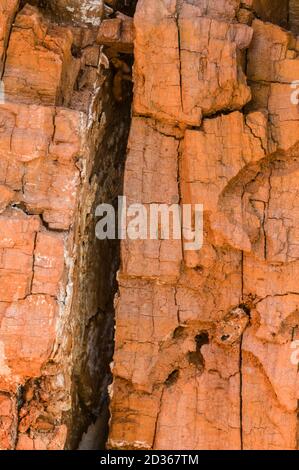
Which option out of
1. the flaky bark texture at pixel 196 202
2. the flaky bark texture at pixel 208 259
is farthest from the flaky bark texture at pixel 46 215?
the flaky bark texture at pixel 208 259

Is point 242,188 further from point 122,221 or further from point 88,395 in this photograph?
point 88,395

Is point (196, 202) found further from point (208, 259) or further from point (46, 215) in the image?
point (46, 215)

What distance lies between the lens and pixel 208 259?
3.75 meters

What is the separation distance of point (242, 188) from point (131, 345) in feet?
3.25

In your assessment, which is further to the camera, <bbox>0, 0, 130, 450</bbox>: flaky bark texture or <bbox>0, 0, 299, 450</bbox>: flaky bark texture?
<bbox>0, 0, 299, 450</bbox>: flaky bark texture

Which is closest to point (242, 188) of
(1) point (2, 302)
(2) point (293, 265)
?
(2) point (293, 265)

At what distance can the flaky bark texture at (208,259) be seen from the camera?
3713 millimetres

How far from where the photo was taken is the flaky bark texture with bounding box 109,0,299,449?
12.2 feet

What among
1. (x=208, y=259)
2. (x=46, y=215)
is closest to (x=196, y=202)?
(x=208, y=259)

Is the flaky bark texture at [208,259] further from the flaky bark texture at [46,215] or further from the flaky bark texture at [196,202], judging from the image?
the flaky bark texture at [46,215]

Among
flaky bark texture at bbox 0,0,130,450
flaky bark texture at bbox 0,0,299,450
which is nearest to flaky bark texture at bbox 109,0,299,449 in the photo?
flaky bark texture at bbox 0,0,299,450

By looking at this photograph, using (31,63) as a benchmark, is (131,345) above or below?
below

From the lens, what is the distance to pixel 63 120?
354cm

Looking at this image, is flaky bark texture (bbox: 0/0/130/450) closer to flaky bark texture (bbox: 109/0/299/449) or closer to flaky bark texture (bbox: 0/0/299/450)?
flaky bark texture (bbox: 0/0/299/450)
